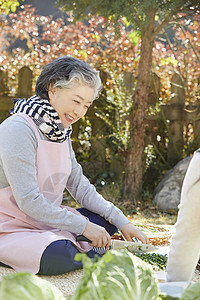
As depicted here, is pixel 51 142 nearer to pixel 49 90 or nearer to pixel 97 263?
pixel 49 90

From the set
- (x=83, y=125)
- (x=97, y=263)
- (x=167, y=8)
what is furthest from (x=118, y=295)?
(x=83, y=125)

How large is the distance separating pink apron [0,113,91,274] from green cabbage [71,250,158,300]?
143cm

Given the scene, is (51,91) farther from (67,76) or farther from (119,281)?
(119,281)

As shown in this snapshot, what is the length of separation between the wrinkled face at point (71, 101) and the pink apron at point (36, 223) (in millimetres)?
175

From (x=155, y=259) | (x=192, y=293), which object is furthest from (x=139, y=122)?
(x=192, y=293)

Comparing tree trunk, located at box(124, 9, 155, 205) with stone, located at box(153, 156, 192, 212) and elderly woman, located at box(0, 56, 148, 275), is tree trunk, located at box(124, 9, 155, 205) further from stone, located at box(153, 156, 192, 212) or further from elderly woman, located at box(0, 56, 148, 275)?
elderly woman, located at box(0, 56, 148, 275)

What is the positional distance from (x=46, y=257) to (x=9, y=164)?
529 mm

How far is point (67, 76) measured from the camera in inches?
101

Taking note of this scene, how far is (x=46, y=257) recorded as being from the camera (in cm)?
240

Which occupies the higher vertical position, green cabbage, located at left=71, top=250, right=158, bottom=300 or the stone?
green cabbage, located at left=71, top=250, right=158, bottom=300

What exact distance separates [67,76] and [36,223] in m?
0.85

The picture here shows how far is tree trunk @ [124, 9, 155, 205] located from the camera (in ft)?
15.5

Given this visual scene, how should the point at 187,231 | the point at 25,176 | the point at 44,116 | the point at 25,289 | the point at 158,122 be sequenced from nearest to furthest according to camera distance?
1. the point at 25,289
2. the point at 187,231
3. the point at 25,176
4. the point at 44,116
5. the point at 158,122

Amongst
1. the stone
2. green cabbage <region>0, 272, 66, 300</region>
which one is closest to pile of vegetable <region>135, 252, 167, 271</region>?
green cabbage <region>0, 272, 66, 300</region>
